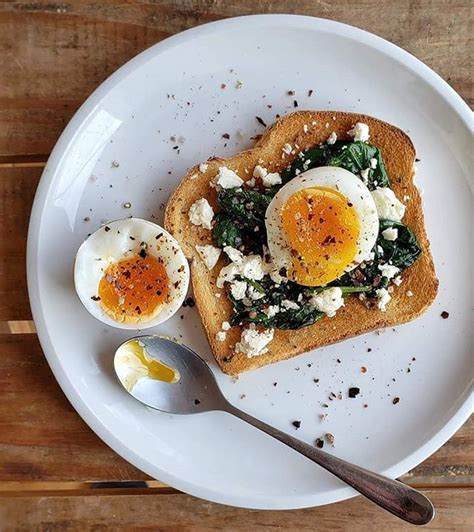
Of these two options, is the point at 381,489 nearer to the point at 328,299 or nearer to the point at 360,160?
the point at 328,299

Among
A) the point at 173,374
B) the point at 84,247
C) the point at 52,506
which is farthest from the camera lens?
the point at 52,506

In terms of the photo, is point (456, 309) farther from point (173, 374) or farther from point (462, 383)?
point (173, 374)

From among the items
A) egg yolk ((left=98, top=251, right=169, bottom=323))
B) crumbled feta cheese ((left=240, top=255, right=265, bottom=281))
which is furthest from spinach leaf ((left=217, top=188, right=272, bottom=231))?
egg yolk ((left=98, top=251, right=169, bottom=323))

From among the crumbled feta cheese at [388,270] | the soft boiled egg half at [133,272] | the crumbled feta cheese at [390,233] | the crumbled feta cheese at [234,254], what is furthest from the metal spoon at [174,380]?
the crumbled feta cheese at [390,233]

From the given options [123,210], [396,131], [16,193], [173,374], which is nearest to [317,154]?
[396,131]

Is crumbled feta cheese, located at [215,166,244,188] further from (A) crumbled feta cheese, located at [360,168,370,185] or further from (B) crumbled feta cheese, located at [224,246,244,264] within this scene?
(A) crumbled feta cheese, located at [360,168,370,185]
